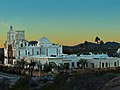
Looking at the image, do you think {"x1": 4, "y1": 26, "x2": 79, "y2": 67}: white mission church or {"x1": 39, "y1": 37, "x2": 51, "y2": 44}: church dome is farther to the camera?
{"x1": 39, "y1": 37, "x2": 51, "y2": 44}: church dome

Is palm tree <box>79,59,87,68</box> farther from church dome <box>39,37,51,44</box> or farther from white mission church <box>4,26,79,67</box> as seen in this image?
church dome <box>39,37,51,44</box>

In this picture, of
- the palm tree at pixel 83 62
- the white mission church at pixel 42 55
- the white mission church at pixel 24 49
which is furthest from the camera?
the white mission church at pixel 24 49

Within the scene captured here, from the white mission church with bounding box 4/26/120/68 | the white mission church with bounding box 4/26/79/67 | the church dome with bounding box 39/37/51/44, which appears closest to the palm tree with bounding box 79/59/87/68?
the white mission church with bounding box 4/26/120/68

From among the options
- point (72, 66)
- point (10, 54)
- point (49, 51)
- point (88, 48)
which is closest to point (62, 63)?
point (72, 66)

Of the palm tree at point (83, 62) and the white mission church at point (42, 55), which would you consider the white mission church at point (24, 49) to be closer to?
the white mission church at point (42, 55)

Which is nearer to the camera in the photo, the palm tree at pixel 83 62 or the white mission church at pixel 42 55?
the palm tree at pixel 83 62

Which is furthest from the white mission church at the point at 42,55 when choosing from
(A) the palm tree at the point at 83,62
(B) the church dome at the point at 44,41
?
(A) the palm tree at the point at 83,62

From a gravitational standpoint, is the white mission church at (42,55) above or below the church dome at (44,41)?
below

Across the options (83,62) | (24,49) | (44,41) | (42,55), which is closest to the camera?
(83,62)

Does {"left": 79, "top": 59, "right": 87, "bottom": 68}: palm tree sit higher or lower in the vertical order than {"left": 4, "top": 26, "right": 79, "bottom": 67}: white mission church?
lower

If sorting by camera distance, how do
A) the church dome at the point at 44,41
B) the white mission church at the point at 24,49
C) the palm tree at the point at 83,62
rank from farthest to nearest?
the church dome at the point at 44,41 → the white mission church at the point at 24,49 → the palm tree at the point at 83,62

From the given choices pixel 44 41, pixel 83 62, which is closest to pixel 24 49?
pixel 44 41

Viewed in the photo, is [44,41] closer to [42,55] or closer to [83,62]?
[42,55]

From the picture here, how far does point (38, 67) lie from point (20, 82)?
107 feet
